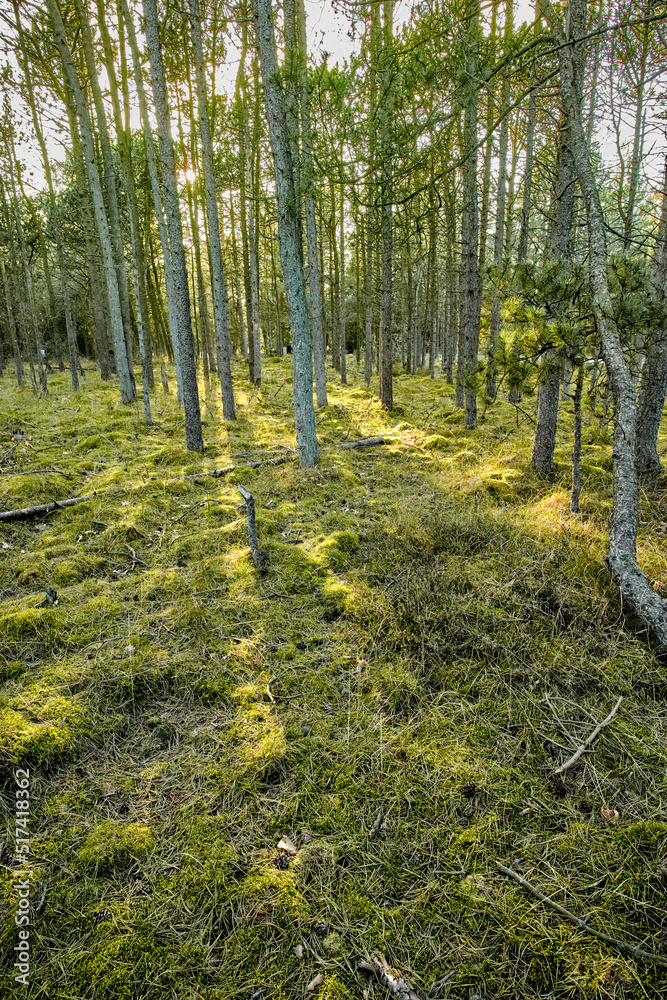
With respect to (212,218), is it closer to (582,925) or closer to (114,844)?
(114,844)

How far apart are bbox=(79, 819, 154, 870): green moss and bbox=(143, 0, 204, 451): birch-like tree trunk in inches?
279

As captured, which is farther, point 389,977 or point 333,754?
point 333,754

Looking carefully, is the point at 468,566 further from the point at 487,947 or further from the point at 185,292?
the point at 185,292

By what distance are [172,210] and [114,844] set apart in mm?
8782

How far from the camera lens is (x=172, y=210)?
25.0ft

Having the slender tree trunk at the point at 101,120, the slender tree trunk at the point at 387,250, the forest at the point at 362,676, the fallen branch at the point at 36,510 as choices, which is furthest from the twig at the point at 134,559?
the slender tree trunk at the point at 101,120

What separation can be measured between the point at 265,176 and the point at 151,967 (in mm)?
16627

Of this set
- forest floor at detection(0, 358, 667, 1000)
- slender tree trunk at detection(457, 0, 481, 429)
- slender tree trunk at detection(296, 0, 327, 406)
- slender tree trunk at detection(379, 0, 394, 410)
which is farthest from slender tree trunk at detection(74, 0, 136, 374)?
forest floor at detection(0, 358, 667, 1000)

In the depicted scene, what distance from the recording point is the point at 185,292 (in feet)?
26.3

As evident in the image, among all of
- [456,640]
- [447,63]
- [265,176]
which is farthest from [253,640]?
[265,176]

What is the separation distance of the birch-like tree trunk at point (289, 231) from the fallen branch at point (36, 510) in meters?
3.57

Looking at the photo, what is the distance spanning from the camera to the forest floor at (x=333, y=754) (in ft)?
6.52

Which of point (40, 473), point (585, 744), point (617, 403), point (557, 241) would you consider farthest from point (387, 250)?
point (585, 744)

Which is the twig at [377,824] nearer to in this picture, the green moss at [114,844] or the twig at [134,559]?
the green moss at [114,844]
